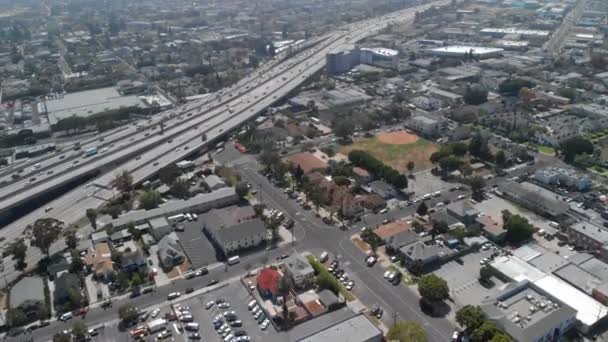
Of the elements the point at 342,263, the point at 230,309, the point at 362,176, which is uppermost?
the point at 362,176

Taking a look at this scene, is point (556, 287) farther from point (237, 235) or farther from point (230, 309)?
point (237, 235)

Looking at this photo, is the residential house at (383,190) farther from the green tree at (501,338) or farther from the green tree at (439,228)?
the green tree at (501,338)

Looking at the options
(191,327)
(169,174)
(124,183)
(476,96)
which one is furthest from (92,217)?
(476,96)

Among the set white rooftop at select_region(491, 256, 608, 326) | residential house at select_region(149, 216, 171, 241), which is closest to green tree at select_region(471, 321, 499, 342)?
white rooftop at select_region(491, 256, 608, 326)

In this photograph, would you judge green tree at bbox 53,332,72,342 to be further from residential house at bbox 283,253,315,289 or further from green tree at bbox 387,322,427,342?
green tree at bbox 387,322,427,342

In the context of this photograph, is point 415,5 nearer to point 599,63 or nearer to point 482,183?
point 599,63

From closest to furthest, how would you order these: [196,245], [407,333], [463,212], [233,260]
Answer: [407,333] → [233,260] → [196,245] → [463,212]

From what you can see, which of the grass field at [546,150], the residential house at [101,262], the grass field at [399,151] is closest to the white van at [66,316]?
the residential house at [101,262]
